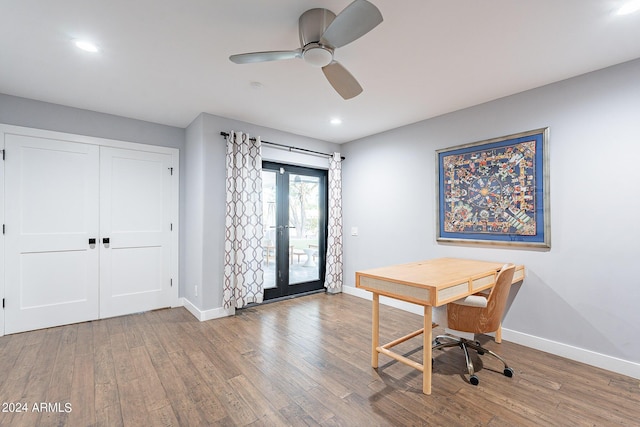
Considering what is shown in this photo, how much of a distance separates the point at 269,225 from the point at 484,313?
3030 millimetres

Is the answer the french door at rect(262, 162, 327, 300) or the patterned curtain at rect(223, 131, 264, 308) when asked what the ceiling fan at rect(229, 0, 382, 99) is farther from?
the french door at rect(262, 162, 327, 300)

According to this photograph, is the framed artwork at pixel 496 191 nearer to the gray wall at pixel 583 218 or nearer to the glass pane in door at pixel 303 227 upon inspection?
the gray wall at pixel 583 218

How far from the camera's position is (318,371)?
243 cm

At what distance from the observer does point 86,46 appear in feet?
7.37

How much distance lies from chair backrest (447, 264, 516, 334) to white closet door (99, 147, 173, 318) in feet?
12.2

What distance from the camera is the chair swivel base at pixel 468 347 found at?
2269mm

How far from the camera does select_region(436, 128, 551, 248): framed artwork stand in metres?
2.90

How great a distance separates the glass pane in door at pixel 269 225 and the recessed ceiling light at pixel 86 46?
236 centimetres

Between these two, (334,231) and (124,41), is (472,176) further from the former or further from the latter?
(124,41)

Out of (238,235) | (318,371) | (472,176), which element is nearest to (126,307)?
(238,235)

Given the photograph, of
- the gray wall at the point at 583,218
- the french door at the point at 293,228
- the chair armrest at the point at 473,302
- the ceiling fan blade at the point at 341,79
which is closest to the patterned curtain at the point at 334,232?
the french door at the point at 293,228

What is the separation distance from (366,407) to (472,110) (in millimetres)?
3284

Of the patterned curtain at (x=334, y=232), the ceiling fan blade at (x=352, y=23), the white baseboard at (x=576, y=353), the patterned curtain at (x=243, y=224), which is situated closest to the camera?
the ceiling fan blade at (x=352, y=23)

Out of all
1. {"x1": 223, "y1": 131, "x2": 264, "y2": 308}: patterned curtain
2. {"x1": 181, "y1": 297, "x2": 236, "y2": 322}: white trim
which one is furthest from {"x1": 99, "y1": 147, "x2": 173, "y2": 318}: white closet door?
{"x1": 223, "y1": 131, "x2": 264, "y2": 308}: patterned curtain
